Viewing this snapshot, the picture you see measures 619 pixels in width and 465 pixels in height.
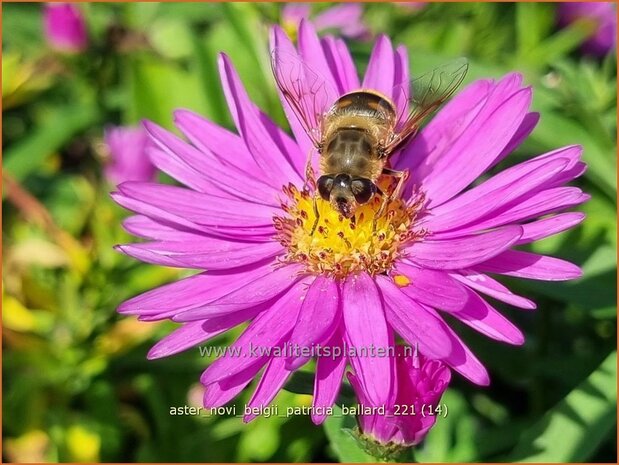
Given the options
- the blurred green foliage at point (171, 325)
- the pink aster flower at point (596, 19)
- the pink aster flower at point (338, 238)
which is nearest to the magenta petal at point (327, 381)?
the pink aster flower at point (338, 238)

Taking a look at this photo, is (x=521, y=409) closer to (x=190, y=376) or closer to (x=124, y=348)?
(x=190, y=376)

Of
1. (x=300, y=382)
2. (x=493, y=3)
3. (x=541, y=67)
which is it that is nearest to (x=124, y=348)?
(x=300, y=382)

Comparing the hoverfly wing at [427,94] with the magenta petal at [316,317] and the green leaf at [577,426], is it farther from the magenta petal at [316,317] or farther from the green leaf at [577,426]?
the green leaf at [577,426]

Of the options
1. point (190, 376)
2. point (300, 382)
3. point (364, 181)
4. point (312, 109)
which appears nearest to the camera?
point (300, 382)

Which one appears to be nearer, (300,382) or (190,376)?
(300,382)

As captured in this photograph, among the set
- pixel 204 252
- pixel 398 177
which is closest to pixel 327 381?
pixel 204 252

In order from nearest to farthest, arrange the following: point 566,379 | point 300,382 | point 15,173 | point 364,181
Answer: point 300,382 < point 364,181 < point 566,379 < point 15,173
